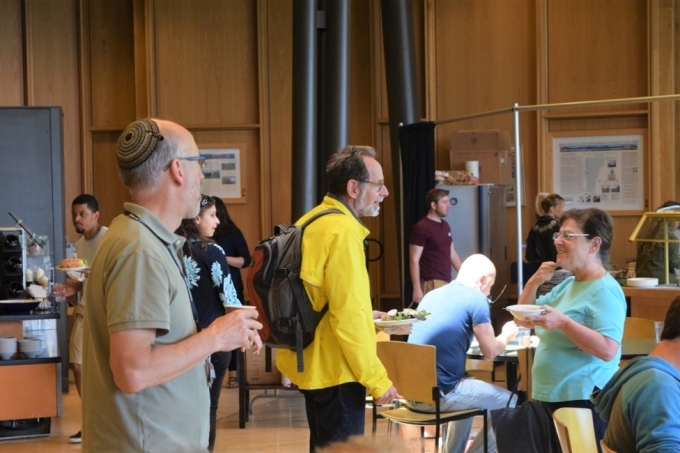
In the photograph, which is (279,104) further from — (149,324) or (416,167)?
(149,324)

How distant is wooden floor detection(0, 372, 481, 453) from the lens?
20.4 feet

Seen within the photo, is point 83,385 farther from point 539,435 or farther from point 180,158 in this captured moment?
point 539,435

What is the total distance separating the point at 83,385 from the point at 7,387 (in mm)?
4742

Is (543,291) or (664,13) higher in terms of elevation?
(664,13)

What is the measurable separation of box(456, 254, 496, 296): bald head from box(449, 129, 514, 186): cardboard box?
4.63 m

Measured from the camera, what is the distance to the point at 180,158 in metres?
2.20

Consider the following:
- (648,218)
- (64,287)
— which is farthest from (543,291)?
(64,287)

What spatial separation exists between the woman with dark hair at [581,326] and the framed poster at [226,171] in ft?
22.1

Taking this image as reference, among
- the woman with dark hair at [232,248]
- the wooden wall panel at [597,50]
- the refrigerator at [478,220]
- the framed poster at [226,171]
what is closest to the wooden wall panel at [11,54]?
the framed poster at [226,171]

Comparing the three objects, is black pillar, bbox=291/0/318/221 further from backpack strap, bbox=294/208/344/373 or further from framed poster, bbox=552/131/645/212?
backpack strap, bbox=294/208/344/373

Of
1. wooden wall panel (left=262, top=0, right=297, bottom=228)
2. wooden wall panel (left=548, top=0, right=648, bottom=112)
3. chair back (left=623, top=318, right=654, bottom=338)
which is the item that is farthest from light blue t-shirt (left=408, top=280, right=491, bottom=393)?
wooden wall panel (left=262, top=0, right=297, bottom=228)

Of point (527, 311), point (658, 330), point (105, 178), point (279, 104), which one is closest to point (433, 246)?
point (279, 104)

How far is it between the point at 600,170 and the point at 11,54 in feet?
21.0

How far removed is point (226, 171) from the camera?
10.6 m
